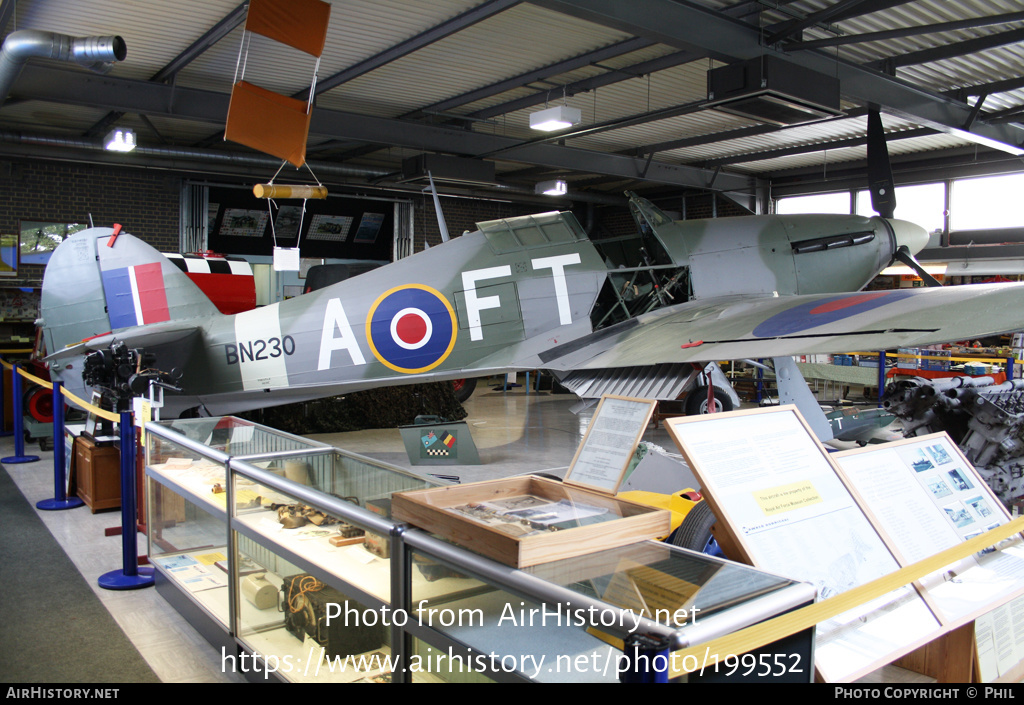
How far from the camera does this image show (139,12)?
7.14 metres

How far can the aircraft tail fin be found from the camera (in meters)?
7.14

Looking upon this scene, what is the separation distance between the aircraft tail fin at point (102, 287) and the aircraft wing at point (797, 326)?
161 inches

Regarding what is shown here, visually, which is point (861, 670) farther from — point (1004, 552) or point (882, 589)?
point (1004, 552)

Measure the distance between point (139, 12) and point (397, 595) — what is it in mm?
7520

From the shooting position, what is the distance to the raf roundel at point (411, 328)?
716cm

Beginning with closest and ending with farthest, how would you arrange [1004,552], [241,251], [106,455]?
[1004,552] < [106,455] < [241,251]

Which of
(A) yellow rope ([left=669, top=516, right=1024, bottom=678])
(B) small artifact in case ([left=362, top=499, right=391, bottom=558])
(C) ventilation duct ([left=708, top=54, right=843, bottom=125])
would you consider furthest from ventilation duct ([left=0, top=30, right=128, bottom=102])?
(A) yellow rope ([left=669, top=516, right=1024, bottom=678])

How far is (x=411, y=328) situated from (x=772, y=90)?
14.0ft

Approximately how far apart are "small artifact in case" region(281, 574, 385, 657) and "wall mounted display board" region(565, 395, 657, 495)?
0.83m

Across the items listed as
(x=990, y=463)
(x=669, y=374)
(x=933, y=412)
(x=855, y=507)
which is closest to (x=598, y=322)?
(x=669, y=374)

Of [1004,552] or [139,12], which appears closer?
[1004,552]

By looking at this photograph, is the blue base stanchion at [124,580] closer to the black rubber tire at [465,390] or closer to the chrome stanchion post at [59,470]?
the chrome stanchion post at [59,470]

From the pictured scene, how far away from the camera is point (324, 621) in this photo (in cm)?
251

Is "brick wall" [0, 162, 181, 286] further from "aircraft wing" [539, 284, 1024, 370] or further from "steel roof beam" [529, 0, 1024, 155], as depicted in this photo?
"steel roof beam" [529, 0, 1024, 155]
